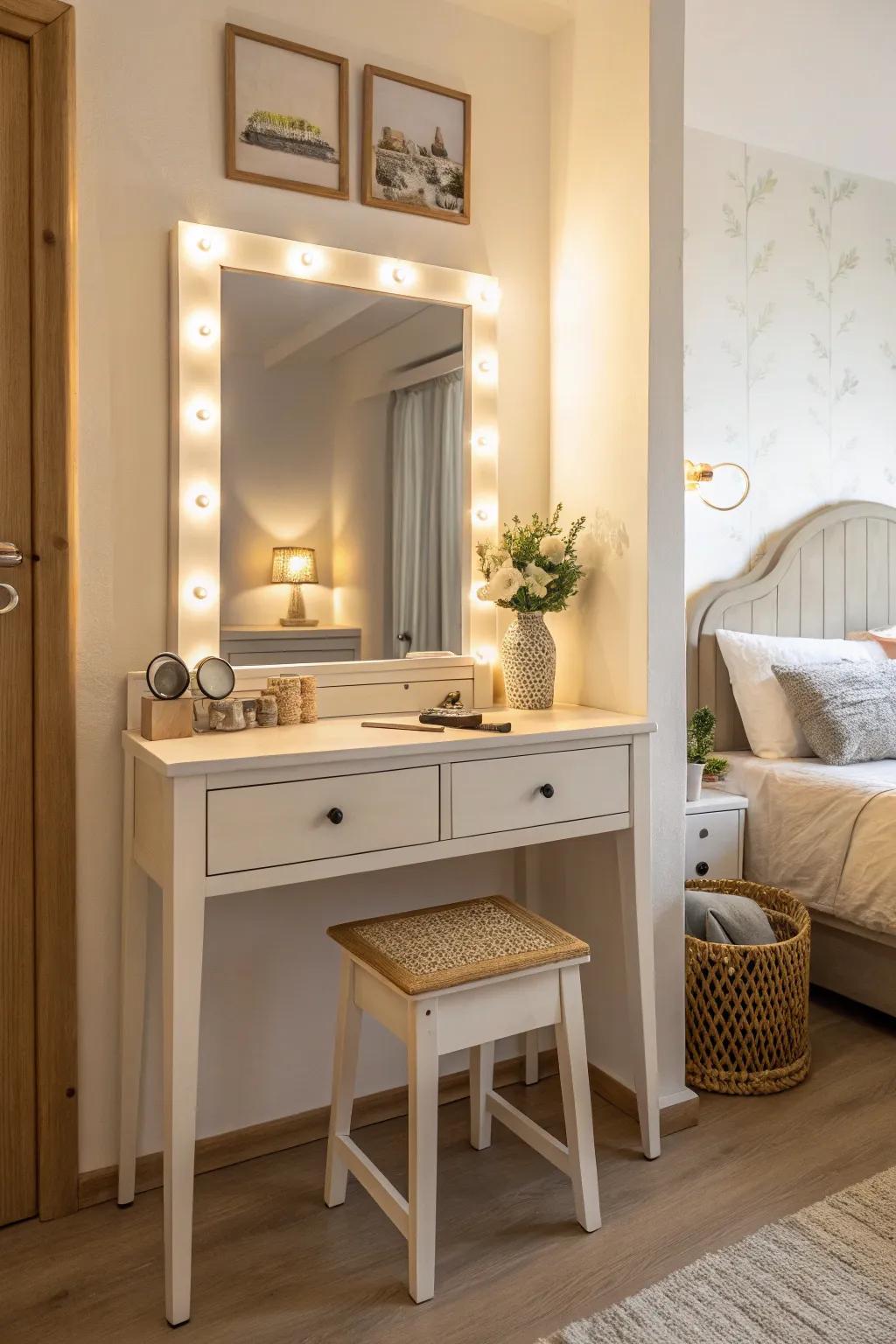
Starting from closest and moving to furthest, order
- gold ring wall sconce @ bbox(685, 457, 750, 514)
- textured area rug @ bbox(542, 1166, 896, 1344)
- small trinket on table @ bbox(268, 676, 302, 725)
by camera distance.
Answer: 1. textured area rug @ bbox(542, 1166, 896, 1344)
2. small trinket on table @ bbox(268, 676, 302, 725)
3. gold ring wall sconce @ bbox(685, 457, 750, 514)

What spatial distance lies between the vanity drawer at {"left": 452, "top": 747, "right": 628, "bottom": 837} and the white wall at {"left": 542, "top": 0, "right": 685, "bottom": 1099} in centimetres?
21

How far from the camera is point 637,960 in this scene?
207 centimetres

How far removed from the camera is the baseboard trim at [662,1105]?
2.21 m

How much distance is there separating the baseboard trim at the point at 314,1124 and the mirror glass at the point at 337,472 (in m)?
0.98

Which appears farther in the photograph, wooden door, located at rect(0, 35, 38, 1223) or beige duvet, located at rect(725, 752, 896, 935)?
beige duvet, located at rect(725, 752, 896, 935)

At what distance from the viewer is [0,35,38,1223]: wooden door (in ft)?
6.01

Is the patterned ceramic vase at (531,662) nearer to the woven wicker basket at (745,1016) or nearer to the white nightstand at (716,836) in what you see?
the woven wicker basket at (745,1016)

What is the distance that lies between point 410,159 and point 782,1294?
2303mm

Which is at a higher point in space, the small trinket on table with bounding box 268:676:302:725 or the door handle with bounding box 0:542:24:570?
the door handle with bounding box 0:542:24:570

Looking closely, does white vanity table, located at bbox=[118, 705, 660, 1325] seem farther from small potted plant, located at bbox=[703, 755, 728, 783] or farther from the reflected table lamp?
small potted plant, located at bbox=[703, 755, 728, 783]

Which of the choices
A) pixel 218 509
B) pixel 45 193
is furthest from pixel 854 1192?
pixel 45 193

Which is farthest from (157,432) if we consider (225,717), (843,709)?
(843,709)

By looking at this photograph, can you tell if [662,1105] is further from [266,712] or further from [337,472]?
[337,472]

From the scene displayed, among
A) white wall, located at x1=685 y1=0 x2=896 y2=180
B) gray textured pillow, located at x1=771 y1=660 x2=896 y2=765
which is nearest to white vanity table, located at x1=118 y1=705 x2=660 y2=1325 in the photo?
gray textured pillow, located at x1=771 y1=660 x2=896 y2=765
